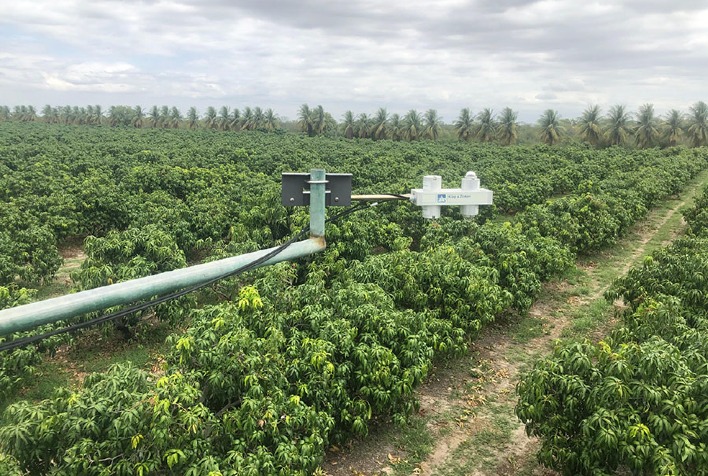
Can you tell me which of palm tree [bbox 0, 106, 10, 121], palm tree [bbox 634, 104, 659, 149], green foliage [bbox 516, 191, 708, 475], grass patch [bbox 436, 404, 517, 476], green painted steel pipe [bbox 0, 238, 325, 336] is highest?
palm tree [bbox 0, 106, 10, 121]

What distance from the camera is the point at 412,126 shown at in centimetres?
6381

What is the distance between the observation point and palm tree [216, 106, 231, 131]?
7825cm

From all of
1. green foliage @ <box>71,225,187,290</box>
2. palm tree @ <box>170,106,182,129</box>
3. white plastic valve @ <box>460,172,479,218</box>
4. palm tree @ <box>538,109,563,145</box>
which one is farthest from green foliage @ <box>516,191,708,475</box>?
palm tree @ <box>170,106,182,129</box>

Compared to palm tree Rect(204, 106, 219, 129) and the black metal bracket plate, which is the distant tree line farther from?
the black metal bracket plate

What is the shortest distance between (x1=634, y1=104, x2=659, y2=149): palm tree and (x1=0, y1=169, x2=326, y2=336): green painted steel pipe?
59.9m

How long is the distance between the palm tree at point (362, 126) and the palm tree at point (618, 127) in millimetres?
28637

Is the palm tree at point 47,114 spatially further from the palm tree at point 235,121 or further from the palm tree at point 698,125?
the palm tree at point 698,125

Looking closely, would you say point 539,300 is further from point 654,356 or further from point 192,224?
point 192,224

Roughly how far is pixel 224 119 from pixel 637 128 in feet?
182

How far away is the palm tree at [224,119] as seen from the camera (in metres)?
78.2

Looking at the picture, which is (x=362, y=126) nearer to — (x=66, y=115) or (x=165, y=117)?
(x=165, y=117)

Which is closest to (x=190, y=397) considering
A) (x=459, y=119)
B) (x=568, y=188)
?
(x=568, y=188)

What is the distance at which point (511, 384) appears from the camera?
34.8ft

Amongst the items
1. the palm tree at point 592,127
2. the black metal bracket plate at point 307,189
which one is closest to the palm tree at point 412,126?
the palm tree at point 592,127
